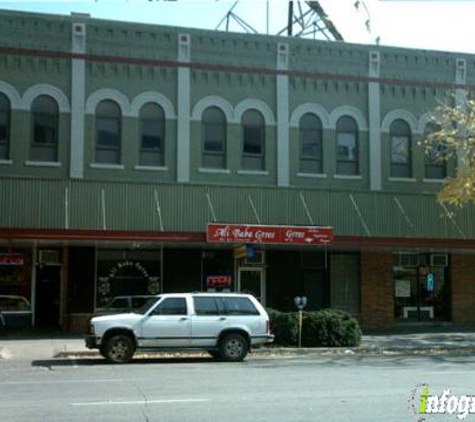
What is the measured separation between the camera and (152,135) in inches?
1027

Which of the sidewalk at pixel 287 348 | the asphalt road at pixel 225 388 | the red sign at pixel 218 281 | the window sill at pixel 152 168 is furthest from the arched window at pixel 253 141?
the asphalt road at pixel 225 388

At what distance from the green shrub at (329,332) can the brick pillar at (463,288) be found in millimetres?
8600

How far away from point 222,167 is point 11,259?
25.6ft

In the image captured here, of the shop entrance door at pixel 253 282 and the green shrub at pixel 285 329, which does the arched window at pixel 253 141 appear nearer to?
the shop entrance door at pixel 253 282

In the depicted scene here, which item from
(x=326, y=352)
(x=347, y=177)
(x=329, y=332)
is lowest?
(x=326, y=352)

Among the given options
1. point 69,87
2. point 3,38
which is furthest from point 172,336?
point 3,38

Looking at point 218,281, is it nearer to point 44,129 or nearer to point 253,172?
point 253,172

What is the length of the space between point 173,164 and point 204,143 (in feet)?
4.58

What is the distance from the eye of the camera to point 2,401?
1076 centimetres

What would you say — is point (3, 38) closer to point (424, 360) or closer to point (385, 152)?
point (385, 152)

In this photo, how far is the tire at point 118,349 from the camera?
1695 cm

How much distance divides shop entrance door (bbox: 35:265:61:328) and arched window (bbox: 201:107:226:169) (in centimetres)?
640

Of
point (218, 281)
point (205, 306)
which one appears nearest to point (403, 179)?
point (218, 281)

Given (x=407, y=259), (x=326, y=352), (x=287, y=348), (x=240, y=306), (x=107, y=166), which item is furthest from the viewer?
(x=407, y=259)
